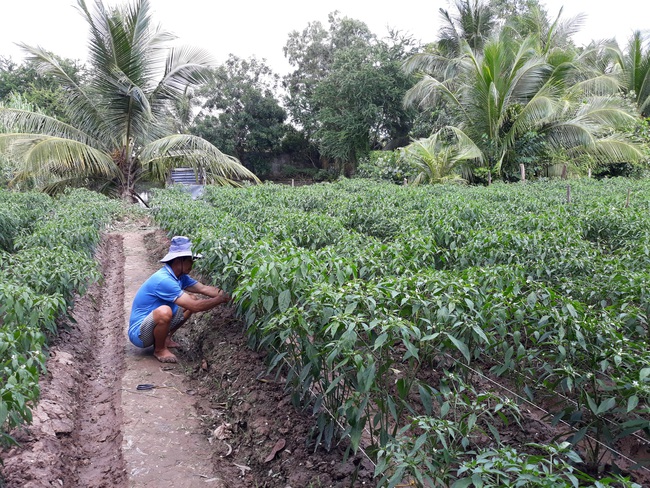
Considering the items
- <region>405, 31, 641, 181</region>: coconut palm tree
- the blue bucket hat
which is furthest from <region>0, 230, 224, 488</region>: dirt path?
<region>405, 31, 641, 181</region>: coconut palm tree

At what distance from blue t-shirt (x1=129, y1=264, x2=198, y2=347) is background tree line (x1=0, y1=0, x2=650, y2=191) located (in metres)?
12.0

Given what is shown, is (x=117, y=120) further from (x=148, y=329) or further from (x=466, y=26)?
(x=466, y=26)

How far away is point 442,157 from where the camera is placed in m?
15.9

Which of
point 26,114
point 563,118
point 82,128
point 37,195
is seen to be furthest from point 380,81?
point 37,195

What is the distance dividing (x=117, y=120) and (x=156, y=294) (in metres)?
12.0

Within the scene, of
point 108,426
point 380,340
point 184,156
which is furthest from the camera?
point 184,156

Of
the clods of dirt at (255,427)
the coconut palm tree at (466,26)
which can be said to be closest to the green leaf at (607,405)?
the clods of dirt at (255,427)

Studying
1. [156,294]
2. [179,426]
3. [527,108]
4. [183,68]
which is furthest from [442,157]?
[179,426]

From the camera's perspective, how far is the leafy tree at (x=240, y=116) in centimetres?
2842

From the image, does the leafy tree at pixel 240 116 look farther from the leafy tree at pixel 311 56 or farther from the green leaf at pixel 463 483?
the green leaf at pixel 463 483

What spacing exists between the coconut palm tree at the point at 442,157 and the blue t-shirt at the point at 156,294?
12006mm

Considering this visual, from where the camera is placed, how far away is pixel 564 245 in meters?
4.23

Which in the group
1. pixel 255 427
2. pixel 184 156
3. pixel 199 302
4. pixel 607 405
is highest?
pixel 184 156

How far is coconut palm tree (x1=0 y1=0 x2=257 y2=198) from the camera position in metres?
13.1
